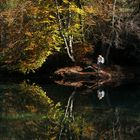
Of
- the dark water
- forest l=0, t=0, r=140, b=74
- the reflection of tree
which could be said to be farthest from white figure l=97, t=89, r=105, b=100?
forest l=0, t=0, r=140, b=74

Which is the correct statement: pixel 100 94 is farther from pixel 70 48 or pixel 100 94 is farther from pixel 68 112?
pixel 70 48

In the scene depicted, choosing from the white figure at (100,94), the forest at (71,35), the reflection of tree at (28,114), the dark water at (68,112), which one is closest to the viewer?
the dark water at (68,112)

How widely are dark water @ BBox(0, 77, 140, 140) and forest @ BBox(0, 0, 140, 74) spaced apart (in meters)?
5.08

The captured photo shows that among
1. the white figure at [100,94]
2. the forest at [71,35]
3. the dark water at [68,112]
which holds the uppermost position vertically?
the forest at [71,35]

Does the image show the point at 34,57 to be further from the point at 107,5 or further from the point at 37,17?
the point at 107,5

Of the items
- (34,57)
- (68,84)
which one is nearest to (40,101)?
(68,84)

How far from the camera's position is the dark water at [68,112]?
1747 centimetres

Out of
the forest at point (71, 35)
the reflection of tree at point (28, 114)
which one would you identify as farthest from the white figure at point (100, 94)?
the forest at point (71, 35)

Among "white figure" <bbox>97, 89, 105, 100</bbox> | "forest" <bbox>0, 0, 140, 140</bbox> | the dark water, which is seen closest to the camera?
the dark water

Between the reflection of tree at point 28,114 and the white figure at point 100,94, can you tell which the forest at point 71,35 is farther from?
the white figure at point 100,94

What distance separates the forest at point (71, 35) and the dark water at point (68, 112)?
5.08 metres

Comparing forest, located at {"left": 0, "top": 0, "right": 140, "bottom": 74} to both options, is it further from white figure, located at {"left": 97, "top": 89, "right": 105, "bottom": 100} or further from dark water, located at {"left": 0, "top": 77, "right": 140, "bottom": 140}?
white figure, located at {"left": 97, "top": 89, "right": 105, "bottom": 100}

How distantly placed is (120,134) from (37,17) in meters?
21.8

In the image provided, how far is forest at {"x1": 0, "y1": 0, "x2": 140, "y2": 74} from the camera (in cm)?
3734
